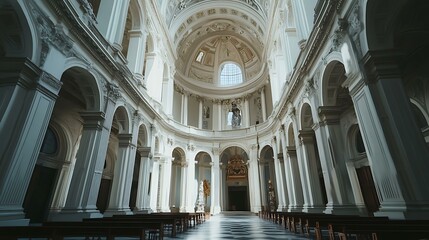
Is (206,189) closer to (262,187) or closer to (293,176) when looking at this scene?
(262,187)

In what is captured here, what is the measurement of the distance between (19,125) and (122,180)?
6333 mm

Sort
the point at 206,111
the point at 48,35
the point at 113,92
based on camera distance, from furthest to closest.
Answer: the point at 206,111, the point at 113,92, the point at 48,35

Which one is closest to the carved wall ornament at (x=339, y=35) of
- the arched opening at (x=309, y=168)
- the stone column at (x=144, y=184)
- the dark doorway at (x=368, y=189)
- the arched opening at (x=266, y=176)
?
the arched opening at (x=309, y=168)

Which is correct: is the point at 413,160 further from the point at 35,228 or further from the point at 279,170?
the point at 279,170

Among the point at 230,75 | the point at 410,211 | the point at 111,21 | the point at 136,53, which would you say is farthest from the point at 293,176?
the point at 230,75

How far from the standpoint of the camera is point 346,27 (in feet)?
20.9

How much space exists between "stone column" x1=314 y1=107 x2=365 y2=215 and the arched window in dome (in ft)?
62.1

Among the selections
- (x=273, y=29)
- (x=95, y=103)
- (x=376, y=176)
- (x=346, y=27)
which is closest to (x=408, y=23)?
(x=346, y=27)

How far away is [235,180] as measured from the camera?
2420 centimetres

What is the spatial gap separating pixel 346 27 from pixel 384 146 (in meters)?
3.57

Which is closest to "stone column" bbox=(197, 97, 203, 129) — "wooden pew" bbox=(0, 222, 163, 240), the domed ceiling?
the domed ceiling

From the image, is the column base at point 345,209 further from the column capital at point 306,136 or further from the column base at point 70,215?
the column base at point 70,215

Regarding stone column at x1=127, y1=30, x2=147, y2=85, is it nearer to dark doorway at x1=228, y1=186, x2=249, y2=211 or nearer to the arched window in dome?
the arched window in dome

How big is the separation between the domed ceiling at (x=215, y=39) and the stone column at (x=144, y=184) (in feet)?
37.2
